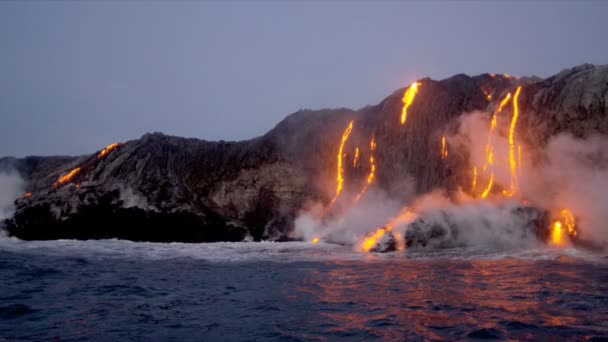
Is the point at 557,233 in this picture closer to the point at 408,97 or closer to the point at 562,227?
the point at 562,227

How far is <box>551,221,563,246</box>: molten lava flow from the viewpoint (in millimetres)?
15555

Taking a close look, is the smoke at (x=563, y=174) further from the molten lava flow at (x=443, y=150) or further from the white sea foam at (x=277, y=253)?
the white sea foam at (x=277, y=253)

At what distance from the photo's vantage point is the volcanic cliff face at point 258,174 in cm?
2105

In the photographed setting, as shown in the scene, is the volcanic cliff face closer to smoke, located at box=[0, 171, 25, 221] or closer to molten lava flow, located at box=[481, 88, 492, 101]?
molten lava flow, located at box=[481, 88, 492, 101]

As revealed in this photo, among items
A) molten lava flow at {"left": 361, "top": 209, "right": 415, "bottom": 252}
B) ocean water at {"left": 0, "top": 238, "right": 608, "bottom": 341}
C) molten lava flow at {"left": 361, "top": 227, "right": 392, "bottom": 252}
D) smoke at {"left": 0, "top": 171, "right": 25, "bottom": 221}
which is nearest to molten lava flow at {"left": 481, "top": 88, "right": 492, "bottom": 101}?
molten lava flow at {"left": 361, "top": 209, "right": 415, "bottom": 252}

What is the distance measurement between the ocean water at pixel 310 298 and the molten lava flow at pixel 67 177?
1191 cm

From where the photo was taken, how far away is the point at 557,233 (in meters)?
15.7

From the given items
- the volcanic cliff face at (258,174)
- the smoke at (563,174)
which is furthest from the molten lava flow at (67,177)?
the smoke at (563,174)

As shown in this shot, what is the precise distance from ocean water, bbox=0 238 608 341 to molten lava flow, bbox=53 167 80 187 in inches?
469

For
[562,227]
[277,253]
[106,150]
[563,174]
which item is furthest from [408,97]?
[106,150]

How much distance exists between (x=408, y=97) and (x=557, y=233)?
31.4 feet

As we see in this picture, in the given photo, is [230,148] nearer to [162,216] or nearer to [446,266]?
[162,216]

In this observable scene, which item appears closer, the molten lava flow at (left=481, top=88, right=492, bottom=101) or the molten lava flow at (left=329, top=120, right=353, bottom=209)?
the molten lava flow at (left=481, top=88, right=492, bottom=101)

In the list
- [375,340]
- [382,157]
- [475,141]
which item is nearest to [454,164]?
[475,141]
